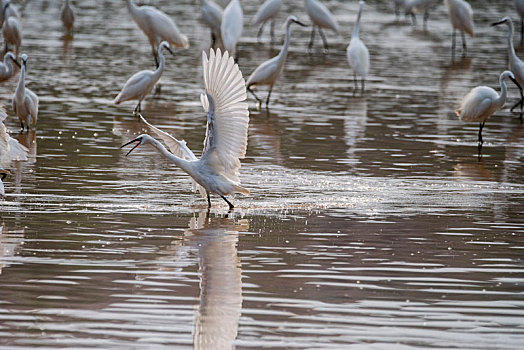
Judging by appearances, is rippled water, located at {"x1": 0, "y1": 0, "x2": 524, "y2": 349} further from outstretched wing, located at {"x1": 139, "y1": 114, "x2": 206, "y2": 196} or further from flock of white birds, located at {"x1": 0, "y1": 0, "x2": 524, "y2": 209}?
flock of white birds, located at {"x1": 0, "y1": 0, "x2": 524, "y2": 209}

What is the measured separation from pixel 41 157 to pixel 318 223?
4.52 metres

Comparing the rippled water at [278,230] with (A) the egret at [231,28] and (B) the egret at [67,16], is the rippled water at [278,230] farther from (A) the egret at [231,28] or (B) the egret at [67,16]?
(B) the egret at [67,16]

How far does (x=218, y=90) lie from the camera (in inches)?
398

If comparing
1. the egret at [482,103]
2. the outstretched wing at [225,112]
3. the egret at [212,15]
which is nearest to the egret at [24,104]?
the outstretched wing at [225,112]

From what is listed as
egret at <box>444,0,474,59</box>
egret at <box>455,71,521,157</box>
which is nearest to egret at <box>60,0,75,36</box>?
egret at <box>444,0,474,59</box>

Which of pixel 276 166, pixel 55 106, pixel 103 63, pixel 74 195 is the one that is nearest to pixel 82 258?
pixel 74 195

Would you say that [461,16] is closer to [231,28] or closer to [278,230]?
[231,28]

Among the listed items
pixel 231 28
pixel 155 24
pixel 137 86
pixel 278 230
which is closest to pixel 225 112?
pixel 278 230

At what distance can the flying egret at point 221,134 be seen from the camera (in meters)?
10.1

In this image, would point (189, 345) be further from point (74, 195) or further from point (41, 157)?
point (41, 157)

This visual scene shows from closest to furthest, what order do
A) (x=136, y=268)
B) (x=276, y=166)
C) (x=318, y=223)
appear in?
(x=136, y=268)
(x=318, y=223)
(x=276, y=166)

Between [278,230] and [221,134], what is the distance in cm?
142

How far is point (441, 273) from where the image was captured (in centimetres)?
793

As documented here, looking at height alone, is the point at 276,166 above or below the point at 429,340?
below
